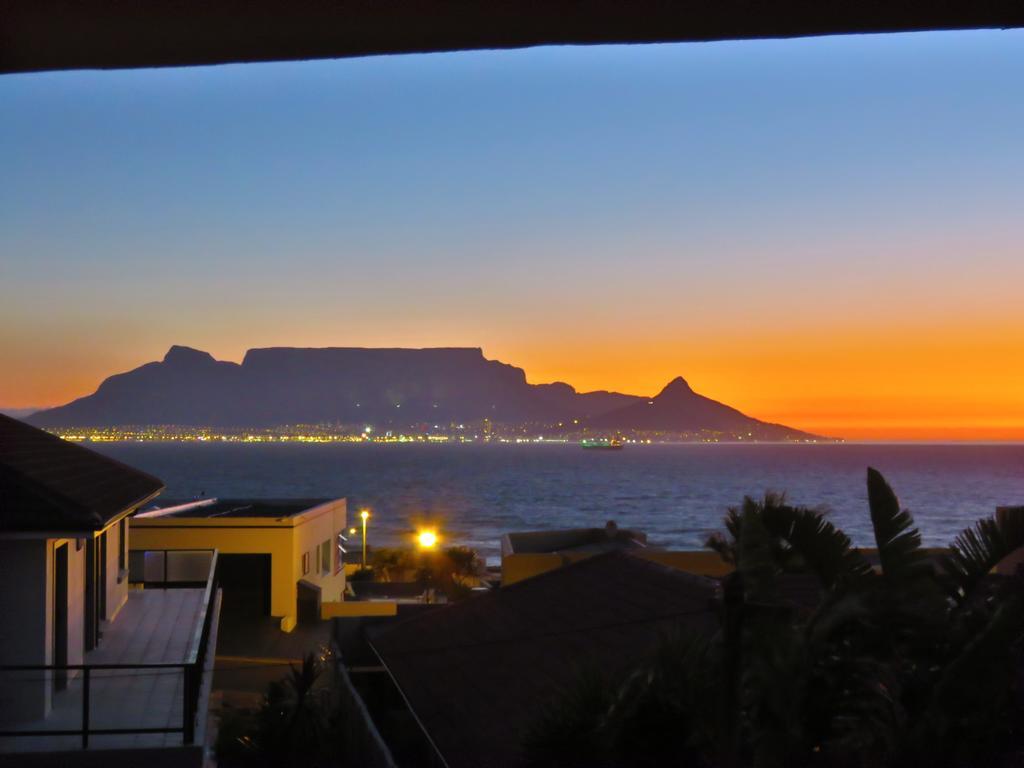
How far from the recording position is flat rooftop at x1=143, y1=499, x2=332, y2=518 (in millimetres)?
29172

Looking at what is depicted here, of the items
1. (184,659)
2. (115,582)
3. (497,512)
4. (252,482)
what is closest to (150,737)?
(184,659)

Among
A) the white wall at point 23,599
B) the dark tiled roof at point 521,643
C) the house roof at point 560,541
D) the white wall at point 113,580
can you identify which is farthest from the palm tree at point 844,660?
the house roof at point 560,541

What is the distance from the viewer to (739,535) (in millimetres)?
6211

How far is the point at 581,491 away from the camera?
427ft

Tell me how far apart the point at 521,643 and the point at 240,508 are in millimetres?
21543

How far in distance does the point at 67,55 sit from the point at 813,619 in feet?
18.3

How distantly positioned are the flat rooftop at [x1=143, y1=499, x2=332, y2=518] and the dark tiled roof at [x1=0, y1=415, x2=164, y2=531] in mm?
15975

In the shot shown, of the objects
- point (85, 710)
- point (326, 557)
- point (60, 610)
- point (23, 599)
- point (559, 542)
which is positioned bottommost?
point (326, 557)

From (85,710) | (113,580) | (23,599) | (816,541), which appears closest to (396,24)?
(816,541)

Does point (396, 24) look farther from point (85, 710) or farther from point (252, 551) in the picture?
point (252, 551)

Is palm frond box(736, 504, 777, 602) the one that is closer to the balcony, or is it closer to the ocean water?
the balcony

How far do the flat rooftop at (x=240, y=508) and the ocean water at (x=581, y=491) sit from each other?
42.2m

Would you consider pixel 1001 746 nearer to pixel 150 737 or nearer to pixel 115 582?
pixel 150 737

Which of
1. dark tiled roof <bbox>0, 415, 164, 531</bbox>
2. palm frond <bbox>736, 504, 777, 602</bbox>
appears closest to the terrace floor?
dark tiled roof <bbox>0, 415, 164, 531</bbox>
